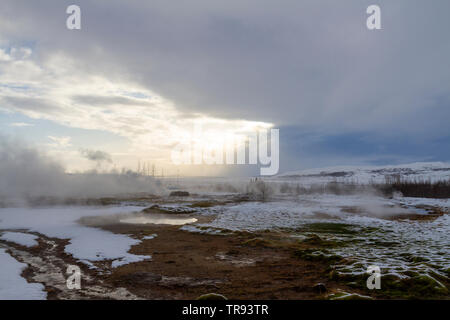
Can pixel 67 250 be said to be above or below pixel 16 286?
below

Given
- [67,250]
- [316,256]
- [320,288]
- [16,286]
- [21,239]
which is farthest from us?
[21,239]

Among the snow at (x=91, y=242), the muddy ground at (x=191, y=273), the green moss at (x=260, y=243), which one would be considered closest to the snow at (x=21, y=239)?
the muddy ground at (x=191, y=273)

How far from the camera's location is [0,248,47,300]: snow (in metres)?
8.69

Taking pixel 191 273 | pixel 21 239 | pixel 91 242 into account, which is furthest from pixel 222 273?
pixel 21 239

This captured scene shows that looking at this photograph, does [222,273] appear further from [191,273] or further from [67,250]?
[67,250]

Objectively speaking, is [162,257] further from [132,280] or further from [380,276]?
[380,276]

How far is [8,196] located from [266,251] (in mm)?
65111

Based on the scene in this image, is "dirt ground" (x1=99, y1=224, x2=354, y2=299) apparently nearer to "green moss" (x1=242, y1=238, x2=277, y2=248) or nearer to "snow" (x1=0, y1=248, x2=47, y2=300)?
"green moss" (x1=242, y1=238, x2=277, y2=248)

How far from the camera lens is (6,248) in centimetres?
1645

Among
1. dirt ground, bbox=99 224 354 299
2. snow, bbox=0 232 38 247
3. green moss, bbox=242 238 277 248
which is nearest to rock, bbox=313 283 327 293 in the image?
dirt ground, bbox=99 224 354 299

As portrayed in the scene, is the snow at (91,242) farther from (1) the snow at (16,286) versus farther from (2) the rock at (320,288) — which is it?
(2) the rock at (320,288)

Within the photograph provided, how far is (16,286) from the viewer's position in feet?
31.6

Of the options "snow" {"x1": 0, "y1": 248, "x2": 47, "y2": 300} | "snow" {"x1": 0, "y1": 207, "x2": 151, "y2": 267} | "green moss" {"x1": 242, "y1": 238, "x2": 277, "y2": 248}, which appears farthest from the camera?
"green moss" {"x1": 242, "y1": 238, "x2": 277, "y2": 248}
